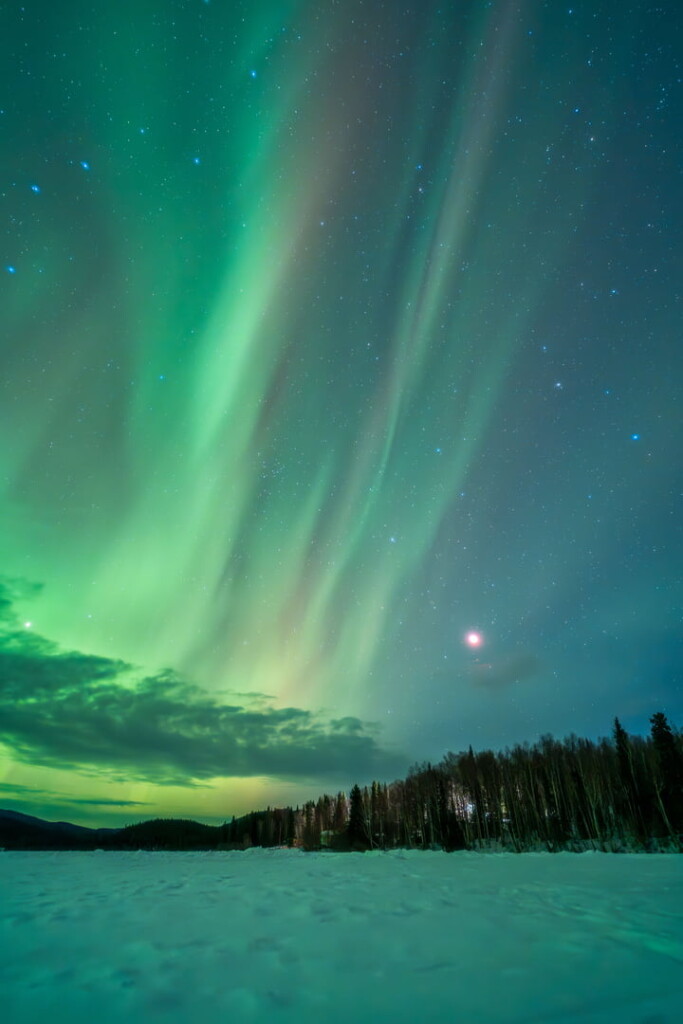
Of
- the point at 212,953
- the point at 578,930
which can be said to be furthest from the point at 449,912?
the point at 212,953

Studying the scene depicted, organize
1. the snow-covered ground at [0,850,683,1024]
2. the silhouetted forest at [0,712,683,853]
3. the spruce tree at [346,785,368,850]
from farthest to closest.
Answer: the spruce tree at [346,785,368,850] < the silhouetted forest at [0,712,683,853] < the snow-covered ground at [0,850,683,1024]

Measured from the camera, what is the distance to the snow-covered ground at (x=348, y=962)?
12.2 ft

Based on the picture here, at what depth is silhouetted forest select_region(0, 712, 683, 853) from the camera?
2130 inches

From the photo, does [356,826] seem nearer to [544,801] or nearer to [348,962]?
[544,801]

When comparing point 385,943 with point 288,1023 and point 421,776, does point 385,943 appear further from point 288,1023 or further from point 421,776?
point 421,776

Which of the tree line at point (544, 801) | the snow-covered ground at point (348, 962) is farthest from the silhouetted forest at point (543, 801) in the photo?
the snow-covered ground at point (348, 962)

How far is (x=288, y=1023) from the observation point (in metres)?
3.54

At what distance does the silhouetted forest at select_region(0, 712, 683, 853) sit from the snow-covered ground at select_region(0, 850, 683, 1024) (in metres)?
53.8

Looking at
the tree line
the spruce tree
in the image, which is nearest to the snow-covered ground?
the tree line

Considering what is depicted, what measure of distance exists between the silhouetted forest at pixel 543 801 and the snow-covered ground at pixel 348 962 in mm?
53834

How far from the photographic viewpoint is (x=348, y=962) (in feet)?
16.4

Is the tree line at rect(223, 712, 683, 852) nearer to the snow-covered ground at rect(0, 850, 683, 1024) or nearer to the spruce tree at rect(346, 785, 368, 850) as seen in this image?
the spruce tree at rect(346, 785, 368, 850)

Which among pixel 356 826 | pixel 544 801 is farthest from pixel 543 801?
pixel 356 826

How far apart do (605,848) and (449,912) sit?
53.4m
